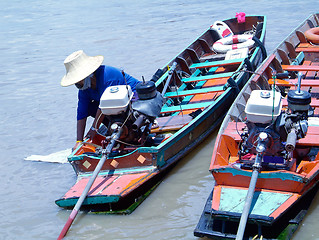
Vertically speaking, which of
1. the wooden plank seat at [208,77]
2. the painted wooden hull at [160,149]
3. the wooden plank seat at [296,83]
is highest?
the wooden plank seat at [296,83]

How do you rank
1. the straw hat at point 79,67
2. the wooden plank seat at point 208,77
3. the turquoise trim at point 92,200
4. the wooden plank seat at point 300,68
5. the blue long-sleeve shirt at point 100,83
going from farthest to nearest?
the wooden plank seat at point 208,77
the wooden plank seat at point 300,68
the blue long-sleeve shirt at point 100,83
the straw hat at point 79,67
the turquoise trim at point 92,200

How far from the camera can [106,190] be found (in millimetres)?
5145

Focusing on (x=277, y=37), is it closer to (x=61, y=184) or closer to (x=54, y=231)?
A: (x=61, y=184)

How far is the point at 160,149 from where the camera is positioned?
5.48 m

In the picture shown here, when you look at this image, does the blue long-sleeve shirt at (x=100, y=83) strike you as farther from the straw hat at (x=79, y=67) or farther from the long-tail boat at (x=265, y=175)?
the long-tail boat at (x=265, y=175)

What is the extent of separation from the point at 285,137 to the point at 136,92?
214 centimetres

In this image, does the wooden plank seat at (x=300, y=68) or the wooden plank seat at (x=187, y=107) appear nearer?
the wooden plank seat at (x=187, y=107)

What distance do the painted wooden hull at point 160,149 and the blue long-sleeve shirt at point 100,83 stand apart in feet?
1.48

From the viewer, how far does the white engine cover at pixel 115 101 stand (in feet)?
17.2

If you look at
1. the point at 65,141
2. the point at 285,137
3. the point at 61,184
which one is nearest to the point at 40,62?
the point at 65,141

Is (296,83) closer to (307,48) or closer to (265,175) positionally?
(307,48)

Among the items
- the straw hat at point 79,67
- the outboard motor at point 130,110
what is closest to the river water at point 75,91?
the outboard motor at point 130,110

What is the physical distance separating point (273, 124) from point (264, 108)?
0.25 m

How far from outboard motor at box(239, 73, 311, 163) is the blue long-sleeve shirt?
1984 mm
